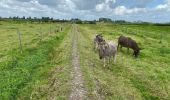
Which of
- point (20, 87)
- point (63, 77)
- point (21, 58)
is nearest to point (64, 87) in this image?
point (63, 77)

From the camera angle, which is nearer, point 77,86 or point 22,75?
point 77,86

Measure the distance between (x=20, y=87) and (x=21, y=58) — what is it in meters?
9.77

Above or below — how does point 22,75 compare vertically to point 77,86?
below

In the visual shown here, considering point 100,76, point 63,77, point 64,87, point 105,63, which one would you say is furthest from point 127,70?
point 64,87

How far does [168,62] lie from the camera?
86.6 ft

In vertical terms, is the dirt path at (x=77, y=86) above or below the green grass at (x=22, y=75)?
above

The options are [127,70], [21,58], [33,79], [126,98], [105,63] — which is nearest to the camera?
[126,98]

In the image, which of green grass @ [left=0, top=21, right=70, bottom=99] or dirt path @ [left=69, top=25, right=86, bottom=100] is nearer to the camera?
dirt path @ [left=69, top=25, right=86, bottom=100]

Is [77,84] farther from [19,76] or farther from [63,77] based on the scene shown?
[19,76]

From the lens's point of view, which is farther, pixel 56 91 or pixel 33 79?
pixel 33 79

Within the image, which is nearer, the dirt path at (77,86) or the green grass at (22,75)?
the dirt path at (77,86)

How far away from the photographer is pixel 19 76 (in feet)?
58.0

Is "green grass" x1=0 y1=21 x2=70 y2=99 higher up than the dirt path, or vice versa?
the dirt path

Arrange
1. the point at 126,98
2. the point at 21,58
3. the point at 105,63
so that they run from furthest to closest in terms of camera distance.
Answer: the point at 21,58
the point at 105,63
the point at 126,98
